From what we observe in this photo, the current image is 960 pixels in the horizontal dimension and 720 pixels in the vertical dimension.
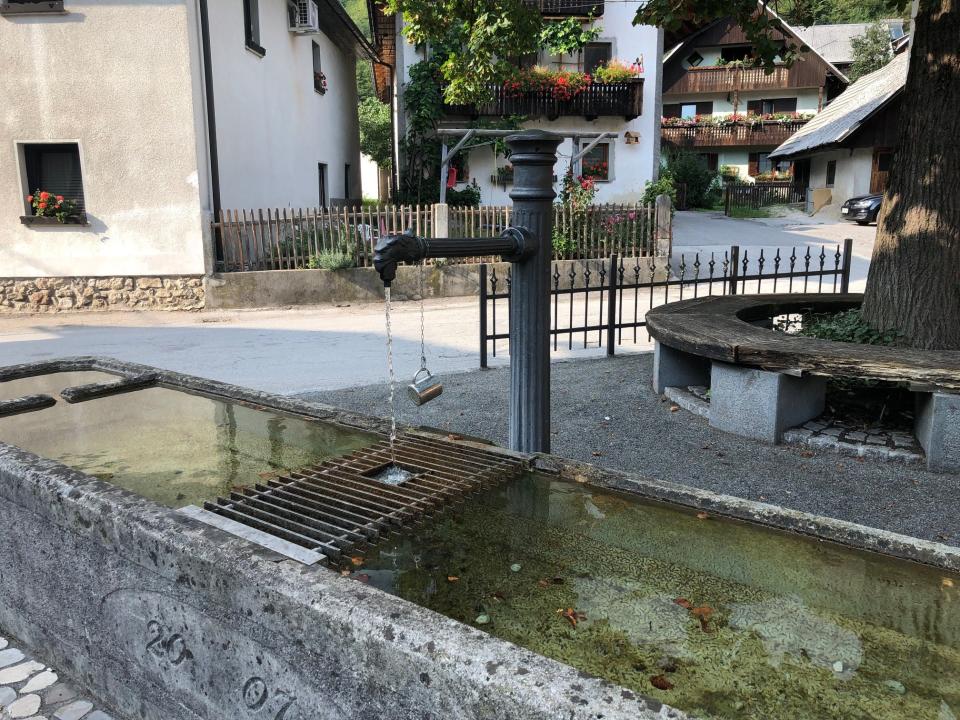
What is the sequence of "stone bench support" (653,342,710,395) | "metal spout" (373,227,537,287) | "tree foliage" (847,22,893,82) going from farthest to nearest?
"tree foliage" (847,22,893,82) → "stone bench support" (653,342,710,395) → "metal spout" (373,227,537,287)

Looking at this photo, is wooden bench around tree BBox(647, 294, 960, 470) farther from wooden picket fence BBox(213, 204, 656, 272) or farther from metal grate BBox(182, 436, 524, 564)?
wooden picket fence BBox(213, 204, 656, 272)

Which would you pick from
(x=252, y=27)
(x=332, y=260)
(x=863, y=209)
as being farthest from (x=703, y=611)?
(x=863, y=209)

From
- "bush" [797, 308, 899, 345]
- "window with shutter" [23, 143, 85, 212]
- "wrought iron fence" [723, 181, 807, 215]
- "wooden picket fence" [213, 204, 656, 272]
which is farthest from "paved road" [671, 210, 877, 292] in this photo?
"window with shutter" [23, 143, 85, 212]

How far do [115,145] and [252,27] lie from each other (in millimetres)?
3803

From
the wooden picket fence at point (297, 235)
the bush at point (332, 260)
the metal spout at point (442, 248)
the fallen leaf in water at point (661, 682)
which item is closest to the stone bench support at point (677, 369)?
the metal spout at point (442, 248)

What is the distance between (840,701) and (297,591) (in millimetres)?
1264

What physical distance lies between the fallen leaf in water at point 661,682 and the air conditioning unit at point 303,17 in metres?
16.4

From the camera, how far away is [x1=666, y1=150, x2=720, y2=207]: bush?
36.0m

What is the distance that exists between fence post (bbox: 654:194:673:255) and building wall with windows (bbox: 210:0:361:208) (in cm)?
722

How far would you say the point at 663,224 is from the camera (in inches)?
541

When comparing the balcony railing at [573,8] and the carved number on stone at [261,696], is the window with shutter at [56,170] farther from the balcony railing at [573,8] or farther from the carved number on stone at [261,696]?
the balcony railing at [573,8]

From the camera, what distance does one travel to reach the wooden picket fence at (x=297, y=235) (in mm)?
12070

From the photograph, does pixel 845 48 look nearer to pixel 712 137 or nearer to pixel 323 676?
pixel 712 137

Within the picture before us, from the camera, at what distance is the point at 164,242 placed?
11656 mm
